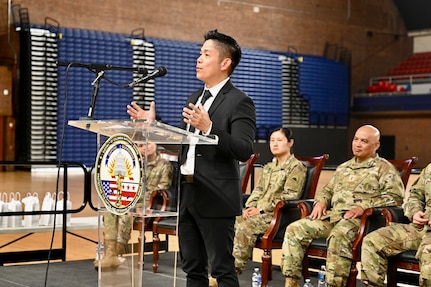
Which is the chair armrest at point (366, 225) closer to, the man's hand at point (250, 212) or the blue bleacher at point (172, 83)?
the man's hand at point (250, 212)

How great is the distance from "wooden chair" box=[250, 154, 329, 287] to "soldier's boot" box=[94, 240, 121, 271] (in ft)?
7.09

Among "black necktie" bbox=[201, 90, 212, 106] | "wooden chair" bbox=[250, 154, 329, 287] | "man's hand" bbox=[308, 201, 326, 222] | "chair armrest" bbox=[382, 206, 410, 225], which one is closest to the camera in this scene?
"black necktie" bbox=[201, 90, 212, 106]

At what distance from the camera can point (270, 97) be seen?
20250 millimetres

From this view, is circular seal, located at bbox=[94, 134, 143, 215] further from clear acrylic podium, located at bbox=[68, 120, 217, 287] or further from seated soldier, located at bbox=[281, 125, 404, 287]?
seated soldier, located at bbox=[281, 125, 404, 287]

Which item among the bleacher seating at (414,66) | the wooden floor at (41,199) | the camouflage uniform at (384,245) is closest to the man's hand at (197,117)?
the wooden floor at (41,199)

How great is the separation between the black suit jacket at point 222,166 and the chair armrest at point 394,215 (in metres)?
1.77

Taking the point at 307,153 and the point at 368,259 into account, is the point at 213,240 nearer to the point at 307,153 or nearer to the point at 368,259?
the point at 368,259

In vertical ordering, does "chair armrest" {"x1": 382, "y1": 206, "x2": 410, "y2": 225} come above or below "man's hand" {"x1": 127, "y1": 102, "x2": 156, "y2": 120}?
below

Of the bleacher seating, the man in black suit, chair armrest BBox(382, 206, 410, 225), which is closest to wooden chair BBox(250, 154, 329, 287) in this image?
chair armrest BBox(382, 206, 410, 225)

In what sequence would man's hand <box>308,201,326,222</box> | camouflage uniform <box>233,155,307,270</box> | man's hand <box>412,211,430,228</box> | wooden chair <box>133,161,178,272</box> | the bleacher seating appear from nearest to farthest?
wooden chair <box>133,161,178,272</box> < man's hand <box>412,211,430,228</box> < man's hand <box>308,201,326,222</box> < camouflage uniform <box>233,155,307,270</box> < the bleacher seating

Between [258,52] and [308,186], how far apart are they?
14.6m

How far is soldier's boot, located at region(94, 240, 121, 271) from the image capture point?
318cm

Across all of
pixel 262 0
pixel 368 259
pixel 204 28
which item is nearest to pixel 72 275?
pixel 368 259

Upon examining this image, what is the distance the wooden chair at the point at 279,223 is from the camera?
525 cm
